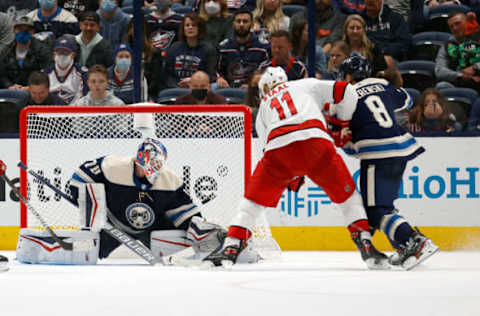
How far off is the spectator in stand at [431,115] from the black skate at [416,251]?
1879mm

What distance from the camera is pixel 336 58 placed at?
5422 mm

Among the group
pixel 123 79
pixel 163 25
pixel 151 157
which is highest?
pixel 163 25

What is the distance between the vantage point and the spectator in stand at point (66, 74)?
18.1 ft

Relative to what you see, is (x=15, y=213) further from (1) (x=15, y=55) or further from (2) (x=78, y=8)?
(2) (x=78, y=8)

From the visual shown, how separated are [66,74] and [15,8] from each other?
73 centimetres

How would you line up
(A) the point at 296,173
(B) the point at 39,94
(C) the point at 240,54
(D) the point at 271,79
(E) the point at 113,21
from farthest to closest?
(E) the point at 113,21 → (C) the point at 240,54 → (B) the point at 39,94 → (D) the point at 271,79 → (A) the point at 296,173

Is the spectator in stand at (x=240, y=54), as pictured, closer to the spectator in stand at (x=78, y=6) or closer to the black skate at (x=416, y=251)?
the spectator in stand at (x=78, y=6)

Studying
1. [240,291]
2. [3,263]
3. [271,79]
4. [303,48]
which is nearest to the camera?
[240,291]

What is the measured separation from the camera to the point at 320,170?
359 centimetres

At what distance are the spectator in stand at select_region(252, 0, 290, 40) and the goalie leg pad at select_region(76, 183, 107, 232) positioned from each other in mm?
Result: 2176

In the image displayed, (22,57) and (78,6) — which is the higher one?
(78,6)

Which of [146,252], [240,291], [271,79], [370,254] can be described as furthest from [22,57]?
[240,291]

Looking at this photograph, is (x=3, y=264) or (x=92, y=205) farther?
(x=92, y=205)

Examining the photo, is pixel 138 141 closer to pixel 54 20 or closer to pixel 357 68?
pixel 54 20
